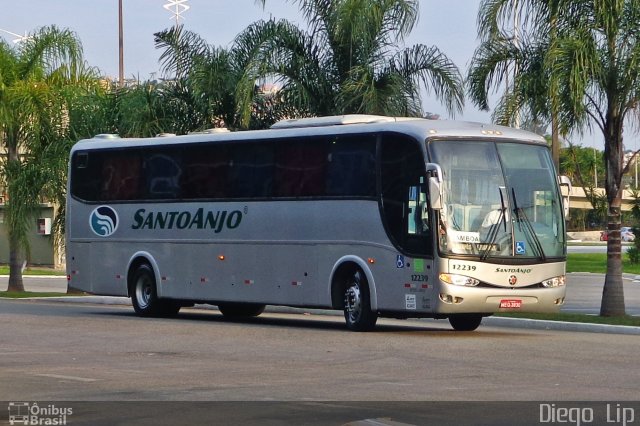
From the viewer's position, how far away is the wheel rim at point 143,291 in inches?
1079

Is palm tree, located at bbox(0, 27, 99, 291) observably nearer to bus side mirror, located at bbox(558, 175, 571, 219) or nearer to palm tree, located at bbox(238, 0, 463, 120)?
palm tree, located at bbox(238, 0, 463, 120)

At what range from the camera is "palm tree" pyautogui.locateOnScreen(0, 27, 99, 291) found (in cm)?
3631

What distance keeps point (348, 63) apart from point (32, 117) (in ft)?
34.7

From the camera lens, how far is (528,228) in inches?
854

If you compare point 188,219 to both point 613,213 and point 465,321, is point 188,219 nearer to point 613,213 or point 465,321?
point 465,321

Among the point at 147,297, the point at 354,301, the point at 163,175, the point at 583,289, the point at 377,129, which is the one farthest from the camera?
the point at 583,289

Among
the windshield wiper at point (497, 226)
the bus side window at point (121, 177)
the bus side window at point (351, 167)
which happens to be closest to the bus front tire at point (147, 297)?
the bus side window at point (121, 177)

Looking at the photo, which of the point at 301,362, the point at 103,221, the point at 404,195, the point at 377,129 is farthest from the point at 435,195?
the point at 103,221

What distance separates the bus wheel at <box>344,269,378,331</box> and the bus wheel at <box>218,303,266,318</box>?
5.22 meters

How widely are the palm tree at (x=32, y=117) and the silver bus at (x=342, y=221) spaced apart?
851 cm

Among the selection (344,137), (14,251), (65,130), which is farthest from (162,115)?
(344,137)

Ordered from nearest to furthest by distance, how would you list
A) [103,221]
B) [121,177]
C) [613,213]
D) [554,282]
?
1. [554,282]
2. [613,213]
3. [121,177]
4. [103,221]

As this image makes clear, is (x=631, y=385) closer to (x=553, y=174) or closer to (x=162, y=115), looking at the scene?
(x=553, y=174)

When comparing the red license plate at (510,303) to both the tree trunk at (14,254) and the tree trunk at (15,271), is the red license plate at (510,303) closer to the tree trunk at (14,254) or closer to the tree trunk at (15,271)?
the tree trunk at (14,254)
